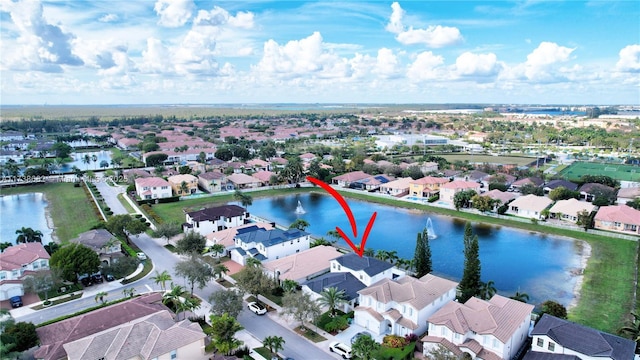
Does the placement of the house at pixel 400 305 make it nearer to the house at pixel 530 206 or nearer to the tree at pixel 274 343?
the tree at pixel 274 343

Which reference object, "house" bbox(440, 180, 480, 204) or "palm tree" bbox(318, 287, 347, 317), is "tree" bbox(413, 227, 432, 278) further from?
"house" bbox(440, 180, 480, 204)

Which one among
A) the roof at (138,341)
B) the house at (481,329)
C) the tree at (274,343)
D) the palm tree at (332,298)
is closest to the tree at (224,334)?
the roof at (138,341)

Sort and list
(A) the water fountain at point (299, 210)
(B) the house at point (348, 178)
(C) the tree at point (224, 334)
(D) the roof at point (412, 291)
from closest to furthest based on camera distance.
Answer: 1. (C) the tree at point (224, 334)
2. (D) the roof at point (412, 291)
3. (A) the water fountain at point (299, 210)
4. (B) the house at point (348, 178)

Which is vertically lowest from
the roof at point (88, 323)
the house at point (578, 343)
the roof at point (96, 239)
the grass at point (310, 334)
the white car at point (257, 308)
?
the grass at point (310, 334)

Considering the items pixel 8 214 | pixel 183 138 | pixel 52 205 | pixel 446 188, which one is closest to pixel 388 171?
pixel 446 188

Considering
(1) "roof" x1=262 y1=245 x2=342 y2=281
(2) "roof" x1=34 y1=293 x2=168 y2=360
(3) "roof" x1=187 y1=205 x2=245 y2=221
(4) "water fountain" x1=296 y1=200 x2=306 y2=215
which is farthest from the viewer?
(4) "water fountain" x1=296 y1=200 x2=306 y2=215

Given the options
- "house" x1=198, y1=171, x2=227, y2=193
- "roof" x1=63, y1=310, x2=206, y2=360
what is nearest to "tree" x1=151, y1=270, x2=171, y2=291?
"roof" x1=63, y1=310, x2=206, y2=360
